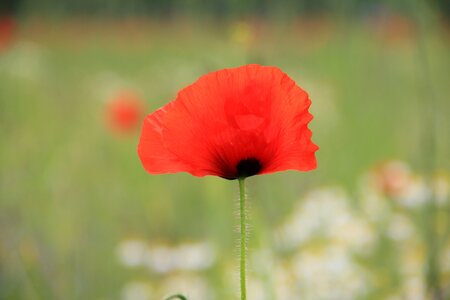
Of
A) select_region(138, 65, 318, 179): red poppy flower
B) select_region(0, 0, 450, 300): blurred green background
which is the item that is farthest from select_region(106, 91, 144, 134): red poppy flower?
select_region(138, 65, 318, 179): red poppy flower

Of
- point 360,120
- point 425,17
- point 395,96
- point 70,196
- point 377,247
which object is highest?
point 395,96

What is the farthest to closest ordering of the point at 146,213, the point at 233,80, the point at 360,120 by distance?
the point at 360,120 < the point at 146,213 < the point at 233,80

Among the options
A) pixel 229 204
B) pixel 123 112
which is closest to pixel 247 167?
pixel 123 112

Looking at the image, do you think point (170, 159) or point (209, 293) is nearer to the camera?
point (170, 159)

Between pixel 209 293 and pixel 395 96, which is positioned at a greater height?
pixel 395 96

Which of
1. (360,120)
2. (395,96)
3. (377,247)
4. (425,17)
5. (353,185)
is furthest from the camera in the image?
(395,96)

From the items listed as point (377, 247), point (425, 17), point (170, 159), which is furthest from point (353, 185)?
point (170, 159)

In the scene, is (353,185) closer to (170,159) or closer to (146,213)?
(146,213)
